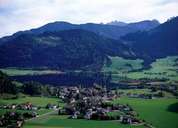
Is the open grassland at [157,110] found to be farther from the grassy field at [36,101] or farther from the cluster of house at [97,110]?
the grassy field at [36,101]

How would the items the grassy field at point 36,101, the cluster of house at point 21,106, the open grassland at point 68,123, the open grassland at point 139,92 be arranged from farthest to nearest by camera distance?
1. the open grassland at point 139,92
2. the grassy field at point 36,101
3. the cluster of house at point 21,106
4. the open grassland at point 68,123

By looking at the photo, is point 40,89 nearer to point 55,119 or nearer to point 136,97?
point 136,97

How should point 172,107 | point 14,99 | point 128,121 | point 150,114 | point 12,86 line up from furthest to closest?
1. point 12,86
2. point 14,99
3. point 172,107
4. point 150,114
5. point 128,121

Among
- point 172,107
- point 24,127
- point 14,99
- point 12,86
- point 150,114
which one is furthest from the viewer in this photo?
point 12,86

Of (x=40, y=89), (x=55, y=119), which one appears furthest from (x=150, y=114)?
(x=40, y=89)

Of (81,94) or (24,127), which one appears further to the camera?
(81,94)

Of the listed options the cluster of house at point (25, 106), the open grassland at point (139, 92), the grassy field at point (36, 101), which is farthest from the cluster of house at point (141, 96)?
the cluster of house at point (25, 106)

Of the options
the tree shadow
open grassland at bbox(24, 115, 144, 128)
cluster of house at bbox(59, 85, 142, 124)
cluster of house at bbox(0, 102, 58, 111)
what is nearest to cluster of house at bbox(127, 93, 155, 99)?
cluster of house at bbox(59, 85, 142, 124)

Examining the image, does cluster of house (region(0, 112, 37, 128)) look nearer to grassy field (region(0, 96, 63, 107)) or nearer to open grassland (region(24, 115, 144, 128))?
open grassland (region(24, 115, 144, 128))
